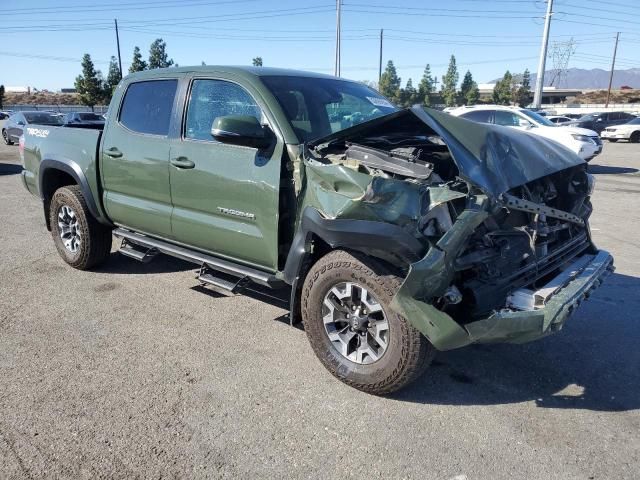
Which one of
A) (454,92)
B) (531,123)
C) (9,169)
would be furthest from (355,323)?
(454,92)

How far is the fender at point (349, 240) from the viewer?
287 cm

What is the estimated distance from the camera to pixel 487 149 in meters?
3.17

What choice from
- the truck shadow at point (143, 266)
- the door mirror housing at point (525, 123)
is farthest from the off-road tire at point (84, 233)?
the door mirror housing at point (525, 123)

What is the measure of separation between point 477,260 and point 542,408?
984 mm

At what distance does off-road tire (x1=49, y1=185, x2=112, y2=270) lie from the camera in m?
5.31

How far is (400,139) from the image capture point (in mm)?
3811

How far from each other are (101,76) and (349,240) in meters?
49.0

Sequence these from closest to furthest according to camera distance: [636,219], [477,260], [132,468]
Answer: [132,468] < [477,260] < [636,219]

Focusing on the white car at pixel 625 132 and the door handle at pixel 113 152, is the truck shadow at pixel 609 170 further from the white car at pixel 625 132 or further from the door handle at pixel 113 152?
the door handle at pixel 113 152

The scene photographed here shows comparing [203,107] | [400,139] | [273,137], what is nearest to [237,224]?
[273,137]

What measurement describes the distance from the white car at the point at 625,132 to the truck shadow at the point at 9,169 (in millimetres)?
27135

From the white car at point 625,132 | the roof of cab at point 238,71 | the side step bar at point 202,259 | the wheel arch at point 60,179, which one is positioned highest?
the roof of cab at point 238,71

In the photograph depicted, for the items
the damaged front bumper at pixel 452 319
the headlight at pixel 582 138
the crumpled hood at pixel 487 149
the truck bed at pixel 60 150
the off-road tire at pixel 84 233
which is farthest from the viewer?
the headlight at pixel 582 138

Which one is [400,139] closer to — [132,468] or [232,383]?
[232,383]
